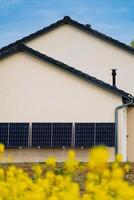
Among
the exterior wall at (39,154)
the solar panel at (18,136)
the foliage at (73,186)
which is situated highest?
the solar panel at (18,136)

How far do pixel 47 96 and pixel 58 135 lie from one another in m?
1.57

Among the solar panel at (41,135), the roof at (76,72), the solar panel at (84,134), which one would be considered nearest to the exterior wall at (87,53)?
the roof at (76,72)

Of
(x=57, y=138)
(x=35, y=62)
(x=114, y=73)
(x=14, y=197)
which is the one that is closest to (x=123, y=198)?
(x=14, y=197)

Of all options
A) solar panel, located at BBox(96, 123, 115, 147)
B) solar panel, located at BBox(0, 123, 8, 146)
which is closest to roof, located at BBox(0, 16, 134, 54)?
solar panel, located at BBox(0, 123, 8, 146)

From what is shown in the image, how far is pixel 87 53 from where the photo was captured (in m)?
27.5

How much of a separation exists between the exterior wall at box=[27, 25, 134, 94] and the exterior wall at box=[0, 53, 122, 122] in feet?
16.8

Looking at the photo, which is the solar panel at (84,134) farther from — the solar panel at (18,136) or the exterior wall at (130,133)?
the exterior wall at (130,133)

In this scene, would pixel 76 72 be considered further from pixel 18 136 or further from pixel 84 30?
pixel 84 30

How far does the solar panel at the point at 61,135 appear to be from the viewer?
69.5 feet

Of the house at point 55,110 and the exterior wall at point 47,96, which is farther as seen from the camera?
the exterior wall at point 47,96

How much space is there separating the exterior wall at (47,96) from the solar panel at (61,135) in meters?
0.35

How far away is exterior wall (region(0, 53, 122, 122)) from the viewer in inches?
855

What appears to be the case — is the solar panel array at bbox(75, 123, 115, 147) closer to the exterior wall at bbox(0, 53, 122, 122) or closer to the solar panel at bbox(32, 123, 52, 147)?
the exterior wall at bbox(0, 53, 122, 122)

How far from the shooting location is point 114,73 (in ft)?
83.3
